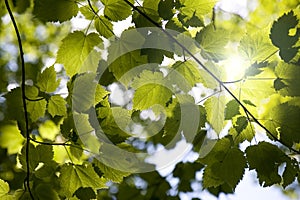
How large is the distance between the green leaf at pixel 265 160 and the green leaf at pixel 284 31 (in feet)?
0.74

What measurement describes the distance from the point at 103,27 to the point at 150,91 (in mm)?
178

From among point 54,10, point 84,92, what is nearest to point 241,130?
point 84,92

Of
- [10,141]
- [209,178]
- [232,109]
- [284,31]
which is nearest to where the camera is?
[284,31]

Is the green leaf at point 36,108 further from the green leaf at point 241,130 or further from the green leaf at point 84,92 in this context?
the green leaf at point 241,130

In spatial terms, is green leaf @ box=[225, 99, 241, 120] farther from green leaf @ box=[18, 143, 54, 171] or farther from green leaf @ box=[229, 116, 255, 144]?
green leaf @ box=[18, 143, 54, 171]

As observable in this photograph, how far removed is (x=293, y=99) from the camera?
33.4 inches

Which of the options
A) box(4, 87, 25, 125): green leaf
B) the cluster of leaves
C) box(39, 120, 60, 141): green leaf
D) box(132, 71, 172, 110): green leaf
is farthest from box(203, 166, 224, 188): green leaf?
box(39, 120, 60, 141): green leaf

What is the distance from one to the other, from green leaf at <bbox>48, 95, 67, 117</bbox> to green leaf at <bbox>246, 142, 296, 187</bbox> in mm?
463

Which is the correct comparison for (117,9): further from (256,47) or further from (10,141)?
(10,141)

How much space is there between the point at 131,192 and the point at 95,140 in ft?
3.27

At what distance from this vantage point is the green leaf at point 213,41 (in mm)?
780

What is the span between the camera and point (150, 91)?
31.3 inches

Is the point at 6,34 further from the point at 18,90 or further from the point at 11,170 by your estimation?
the point at 18,90

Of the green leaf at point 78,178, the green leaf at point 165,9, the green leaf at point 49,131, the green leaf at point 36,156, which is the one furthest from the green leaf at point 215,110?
the green leaf at point 49,131
